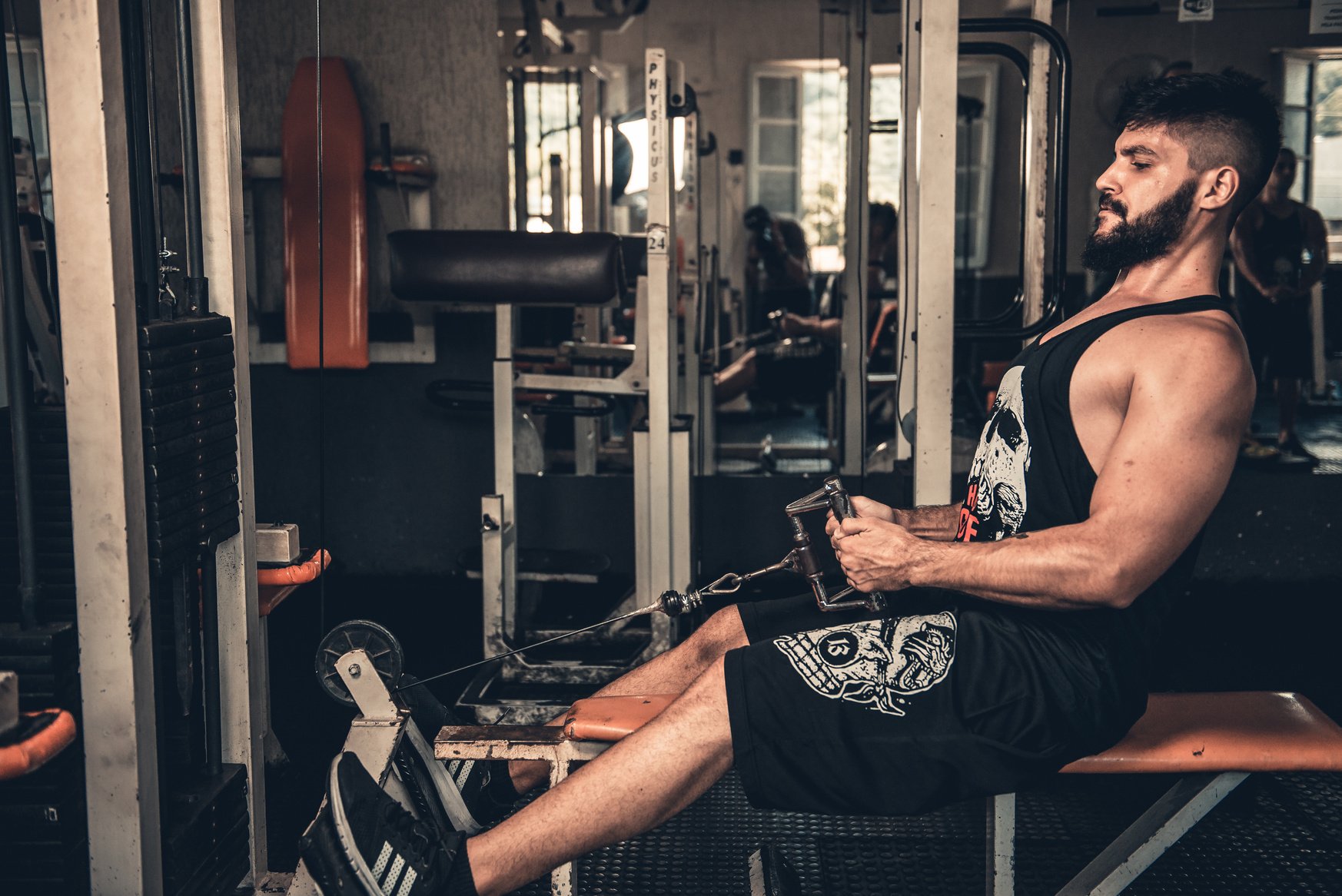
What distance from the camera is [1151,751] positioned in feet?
5.17

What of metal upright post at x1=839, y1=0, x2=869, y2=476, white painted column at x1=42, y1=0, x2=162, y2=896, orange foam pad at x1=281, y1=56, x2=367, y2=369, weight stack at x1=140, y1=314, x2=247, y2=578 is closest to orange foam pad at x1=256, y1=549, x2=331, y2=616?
weight stack at x1=140, y1=314, x2=247, y2=578

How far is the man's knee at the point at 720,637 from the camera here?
1.88m

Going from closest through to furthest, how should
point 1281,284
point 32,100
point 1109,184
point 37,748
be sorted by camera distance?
point 37,748 < point 1109,184 < point 32,100 < point 1281,284

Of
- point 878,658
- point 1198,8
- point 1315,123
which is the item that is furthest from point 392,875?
point 1315,123

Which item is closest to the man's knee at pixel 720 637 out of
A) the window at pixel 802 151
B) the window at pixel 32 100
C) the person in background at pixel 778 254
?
the window at pixel 32 100

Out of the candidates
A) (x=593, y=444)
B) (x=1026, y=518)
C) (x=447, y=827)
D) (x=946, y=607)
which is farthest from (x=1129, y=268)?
(x=593, y=444)

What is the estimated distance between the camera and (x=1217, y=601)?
381cm

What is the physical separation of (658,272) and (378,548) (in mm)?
1758

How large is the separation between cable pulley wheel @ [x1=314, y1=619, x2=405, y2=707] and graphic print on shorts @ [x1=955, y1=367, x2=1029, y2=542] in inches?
33.4

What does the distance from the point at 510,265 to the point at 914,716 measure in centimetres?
159

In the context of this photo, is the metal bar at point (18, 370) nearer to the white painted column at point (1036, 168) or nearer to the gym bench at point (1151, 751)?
the gym bench at point (1151, 751)

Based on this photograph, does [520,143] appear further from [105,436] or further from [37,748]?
[37,748]

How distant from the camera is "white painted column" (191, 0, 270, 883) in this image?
1.71m

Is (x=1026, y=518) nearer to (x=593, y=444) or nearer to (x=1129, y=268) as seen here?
(x=1129, y=268)
